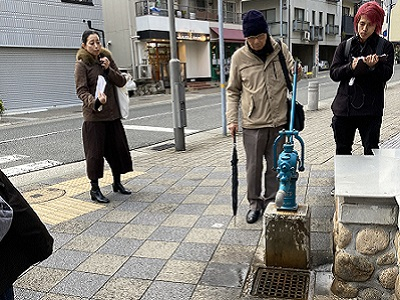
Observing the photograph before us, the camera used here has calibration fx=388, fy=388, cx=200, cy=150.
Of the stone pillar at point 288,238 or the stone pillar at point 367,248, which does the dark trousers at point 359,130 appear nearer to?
the stone pillar at point 288,238

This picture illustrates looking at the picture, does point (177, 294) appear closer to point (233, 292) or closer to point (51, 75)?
point (233, 292)

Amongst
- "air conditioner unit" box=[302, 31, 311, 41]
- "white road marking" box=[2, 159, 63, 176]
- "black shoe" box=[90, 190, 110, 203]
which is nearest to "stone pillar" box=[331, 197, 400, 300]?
"black shoe" box=[90, 190, 110, 203]

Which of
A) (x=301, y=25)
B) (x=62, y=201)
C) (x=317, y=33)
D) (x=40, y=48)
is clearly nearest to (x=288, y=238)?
(x=62, y=201)

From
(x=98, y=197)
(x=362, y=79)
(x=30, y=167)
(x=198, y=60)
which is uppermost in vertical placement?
(x=198, y=60)

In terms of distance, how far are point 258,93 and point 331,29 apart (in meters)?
42.6

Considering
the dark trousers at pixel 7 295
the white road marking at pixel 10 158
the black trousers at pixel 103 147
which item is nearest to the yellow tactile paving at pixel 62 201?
the black trousers at pixel 103 147

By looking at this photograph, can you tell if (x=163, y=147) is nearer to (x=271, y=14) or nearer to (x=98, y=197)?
(x=98, y=197)

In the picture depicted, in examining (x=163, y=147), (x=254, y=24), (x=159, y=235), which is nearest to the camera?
(x=254, y=24)

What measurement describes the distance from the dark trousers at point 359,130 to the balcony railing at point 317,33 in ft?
122

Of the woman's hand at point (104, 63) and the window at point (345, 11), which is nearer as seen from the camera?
the woman's hand at point (104, 63)

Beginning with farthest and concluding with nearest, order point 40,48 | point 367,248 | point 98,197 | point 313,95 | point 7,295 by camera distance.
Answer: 1. point 40,48
2. point 313,95
3. point 98,197
4. point 367,248
5. point 7,295

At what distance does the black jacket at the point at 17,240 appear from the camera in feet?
5.88

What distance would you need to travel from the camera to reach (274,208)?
3.07 m

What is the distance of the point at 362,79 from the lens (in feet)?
11.7
